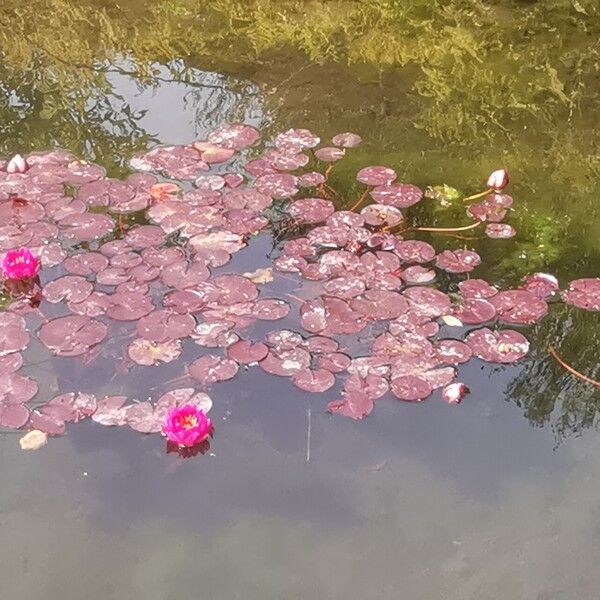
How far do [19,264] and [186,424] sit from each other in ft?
2.32

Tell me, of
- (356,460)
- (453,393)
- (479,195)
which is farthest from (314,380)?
(479,195)

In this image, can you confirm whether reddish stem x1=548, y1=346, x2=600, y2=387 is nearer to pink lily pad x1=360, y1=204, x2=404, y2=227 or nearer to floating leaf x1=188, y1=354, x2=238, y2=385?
pink lily pad x1=360, y1=204, x2=404, y2=227

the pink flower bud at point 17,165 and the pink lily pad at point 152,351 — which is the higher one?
the pink flower bud at point 17,165

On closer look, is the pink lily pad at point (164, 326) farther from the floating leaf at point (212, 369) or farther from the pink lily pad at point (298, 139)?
the pink lily pad at point (298, 139)

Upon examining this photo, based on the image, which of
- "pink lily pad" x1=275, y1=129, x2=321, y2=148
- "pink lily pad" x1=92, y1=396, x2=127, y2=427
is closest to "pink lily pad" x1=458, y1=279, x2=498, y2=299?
"pink lily pad" x1=275, y1=129, x2=321, y2=148

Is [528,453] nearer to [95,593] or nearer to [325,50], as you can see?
[95,593]

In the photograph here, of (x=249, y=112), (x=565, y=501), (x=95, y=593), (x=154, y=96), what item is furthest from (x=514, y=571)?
(x=154, y=96)

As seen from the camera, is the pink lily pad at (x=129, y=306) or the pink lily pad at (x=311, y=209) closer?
the pink lily pad at (x=129, y=306)

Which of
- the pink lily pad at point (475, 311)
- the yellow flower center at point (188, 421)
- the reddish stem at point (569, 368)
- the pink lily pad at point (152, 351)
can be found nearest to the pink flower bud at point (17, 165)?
the pink lily pad at point (152, 351)

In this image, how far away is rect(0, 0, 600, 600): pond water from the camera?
161 centimetres

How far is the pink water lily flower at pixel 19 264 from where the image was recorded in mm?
2088

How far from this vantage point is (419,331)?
2041mm

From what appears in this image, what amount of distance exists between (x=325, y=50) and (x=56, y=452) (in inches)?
82.5

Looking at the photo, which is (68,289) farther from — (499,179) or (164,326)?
(499,179)
